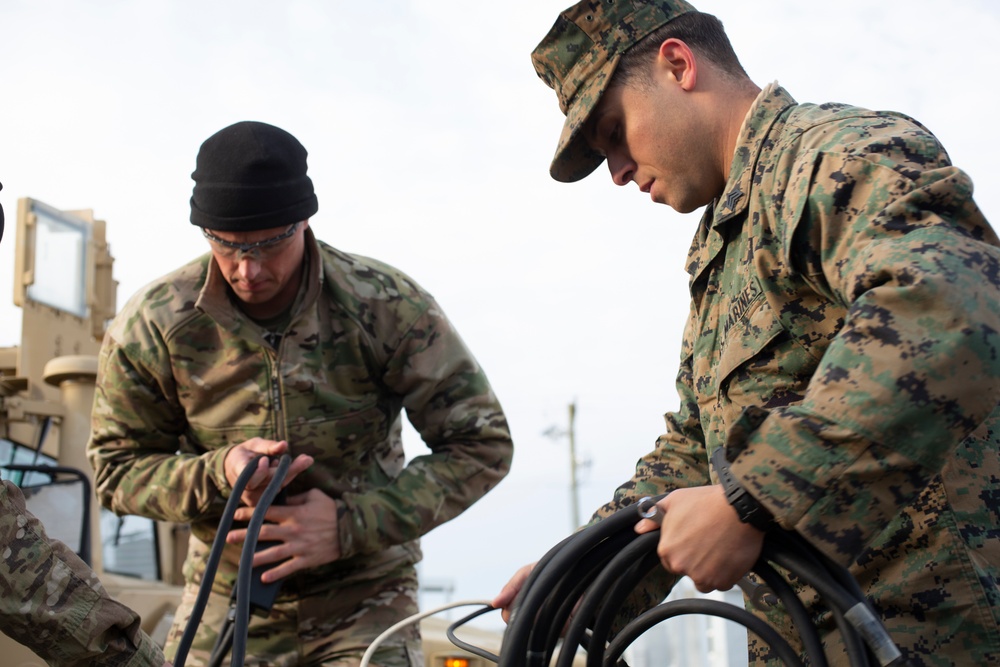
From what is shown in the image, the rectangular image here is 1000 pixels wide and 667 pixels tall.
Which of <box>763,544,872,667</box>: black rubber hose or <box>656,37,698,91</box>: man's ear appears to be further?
<box>656,37,698,91</box>: man's ear

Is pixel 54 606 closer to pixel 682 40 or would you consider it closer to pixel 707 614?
pixel 707 614

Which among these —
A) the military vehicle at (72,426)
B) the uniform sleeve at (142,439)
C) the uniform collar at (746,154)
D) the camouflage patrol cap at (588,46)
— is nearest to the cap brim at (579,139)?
the camouflage patrol cap at (588,46)

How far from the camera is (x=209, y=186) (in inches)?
132

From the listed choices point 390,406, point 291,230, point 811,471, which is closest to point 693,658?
point 390,406

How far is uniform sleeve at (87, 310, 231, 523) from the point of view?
133 inches

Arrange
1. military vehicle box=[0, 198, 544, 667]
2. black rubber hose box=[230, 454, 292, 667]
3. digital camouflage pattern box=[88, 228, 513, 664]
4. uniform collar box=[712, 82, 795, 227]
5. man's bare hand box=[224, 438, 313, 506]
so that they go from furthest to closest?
1. military vehicle box=[0, 198, 544, 667]
2. digital camouflage pattern box=[88, 228, 513, 664]
3. man's bare hand box=[224, 438, 313, 506]
4. black rubber hose box=[230, 454, 292, 667]
5. uniform collar box=[712, 82, 795, 227]

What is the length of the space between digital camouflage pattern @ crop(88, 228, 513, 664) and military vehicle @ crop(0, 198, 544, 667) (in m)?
1.83

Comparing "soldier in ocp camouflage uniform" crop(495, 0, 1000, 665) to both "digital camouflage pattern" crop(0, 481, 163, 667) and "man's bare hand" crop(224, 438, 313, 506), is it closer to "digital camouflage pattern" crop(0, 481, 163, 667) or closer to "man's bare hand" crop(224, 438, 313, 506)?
"digital camouflage pattern" crop(0, 481, 163, 667)

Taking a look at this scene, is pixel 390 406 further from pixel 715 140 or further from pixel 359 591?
pixel 715 140

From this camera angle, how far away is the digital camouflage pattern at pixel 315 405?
3.43 m

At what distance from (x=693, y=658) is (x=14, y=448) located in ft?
11.9

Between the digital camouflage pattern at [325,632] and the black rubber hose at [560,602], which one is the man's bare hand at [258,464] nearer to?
the digital camouflage pattern at [325,632]

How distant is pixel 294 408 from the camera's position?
135 inches

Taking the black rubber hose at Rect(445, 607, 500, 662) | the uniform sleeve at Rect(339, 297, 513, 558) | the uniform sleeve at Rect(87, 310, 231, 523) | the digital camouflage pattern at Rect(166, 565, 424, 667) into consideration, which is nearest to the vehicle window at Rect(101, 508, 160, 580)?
the uniform sleeve at Rect(87, 310, 231, 523)
